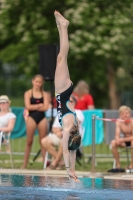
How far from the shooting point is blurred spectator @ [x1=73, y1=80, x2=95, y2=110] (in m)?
19.6

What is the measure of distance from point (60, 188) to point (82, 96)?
750cm

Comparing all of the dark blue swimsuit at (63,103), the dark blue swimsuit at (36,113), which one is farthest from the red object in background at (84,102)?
the dark blue swimsuit at (63,103)

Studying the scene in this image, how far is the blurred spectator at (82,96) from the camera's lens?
64.3 ft

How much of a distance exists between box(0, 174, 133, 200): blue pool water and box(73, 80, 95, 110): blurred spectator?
5.22 m

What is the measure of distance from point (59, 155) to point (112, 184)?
A: 3707 mm

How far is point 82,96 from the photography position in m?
19.8

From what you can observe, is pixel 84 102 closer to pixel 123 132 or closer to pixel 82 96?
pixel 82 96

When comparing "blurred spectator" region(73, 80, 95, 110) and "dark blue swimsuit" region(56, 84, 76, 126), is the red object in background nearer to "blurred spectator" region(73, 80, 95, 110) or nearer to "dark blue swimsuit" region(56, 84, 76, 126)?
"blurred spectator" region(73, 80, 95, 110)

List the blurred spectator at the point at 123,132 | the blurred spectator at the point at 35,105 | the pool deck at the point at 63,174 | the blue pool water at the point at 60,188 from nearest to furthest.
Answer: the blue pool water at the point at 60,188 → the pool deck at the point at 63,174 → the blurred spectator at the point at 123,132 → the blurred spectator at the point at 35,105

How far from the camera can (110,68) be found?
42375mm

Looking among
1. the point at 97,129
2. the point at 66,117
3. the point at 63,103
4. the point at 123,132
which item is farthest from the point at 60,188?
the point at 97,129

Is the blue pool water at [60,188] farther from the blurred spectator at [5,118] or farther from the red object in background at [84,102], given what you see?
the red object in background at [84,102]

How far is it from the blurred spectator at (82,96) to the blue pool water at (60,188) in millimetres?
5216

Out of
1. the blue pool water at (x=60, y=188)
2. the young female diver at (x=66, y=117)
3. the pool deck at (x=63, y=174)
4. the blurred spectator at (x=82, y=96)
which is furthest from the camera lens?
the blurred spectator at (x=82, y=96)
